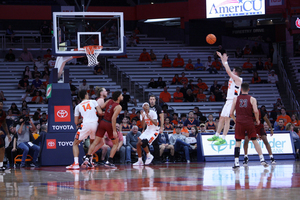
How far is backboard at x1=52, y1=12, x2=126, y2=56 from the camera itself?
1470 centimetres

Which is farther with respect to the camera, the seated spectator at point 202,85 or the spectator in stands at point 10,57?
the spectator in stands at point 10,57

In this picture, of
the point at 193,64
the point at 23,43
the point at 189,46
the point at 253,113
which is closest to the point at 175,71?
the point at 193,64

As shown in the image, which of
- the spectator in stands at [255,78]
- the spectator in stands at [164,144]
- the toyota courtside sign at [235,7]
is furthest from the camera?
the toyota courtside sign at [235,7]

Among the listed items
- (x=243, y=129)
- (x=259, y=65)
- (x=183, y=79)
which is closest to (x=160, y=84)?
(x=183, y=79)

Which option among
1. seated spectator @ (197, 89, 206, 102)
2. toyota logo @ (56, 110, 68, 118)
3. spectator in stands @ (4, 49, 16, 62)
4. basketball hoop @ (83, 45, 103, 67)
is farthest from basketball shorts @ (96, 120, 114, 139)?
spectator in stands @ (4, 49, 16, 62)

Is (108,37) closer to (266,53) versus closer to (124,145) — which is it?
(124,145)

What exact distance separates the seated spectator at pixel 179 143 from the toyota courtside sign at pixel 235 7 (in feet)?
39.0

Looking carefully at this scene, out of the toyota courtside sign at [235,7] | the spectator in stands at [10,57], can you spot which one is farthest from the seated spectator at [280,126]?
the spectator in stands at [10,57]

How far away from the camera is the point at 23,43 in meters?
→ 25.9

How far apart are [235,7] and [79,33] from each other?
13.1 m

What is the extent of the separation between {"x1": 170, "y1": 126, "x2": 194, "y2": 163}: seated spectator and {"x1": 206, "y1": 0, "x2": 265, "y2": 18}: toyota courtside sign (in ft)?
39.0

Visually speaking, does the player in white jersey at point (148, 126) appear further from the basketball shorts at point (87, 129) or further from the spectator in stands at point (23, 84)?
the spectator in stands at point (23, 84)

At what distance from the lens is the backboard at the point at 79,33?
14.7 m

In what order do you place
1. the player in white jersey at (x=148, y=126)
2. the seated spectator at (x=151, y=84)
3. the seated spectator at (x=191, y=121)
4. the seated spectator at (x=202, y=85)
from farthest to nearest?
the seated spectator at (x=202, y=85) < the seated spectator at (x=151, y=84) < the seated spectator at (x=191, y=121) < the player in white jersey at (x=148, y=126)
